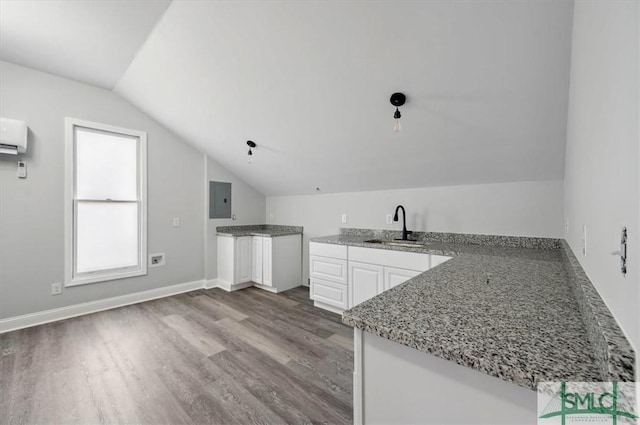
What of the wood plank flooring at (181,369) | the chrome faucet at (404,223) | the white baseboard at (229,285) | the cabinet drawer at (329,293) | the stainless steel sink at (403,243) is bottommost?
the wood plank flooring at (181,369)

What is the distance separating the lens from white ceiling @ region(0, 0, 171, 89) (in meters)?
1.91

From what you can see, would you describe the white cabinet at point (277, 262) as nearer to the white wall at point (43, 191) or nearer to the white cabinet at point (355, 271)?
the white cabinet at point (355, 271)

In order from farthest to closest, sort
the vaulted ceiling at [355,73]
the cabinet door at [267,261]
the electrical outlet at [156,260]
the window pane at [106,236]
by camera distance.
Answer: the cabinet door at [267,261] < the electrical outlet at [156,260] < the window pane at [106,236] < the vaulted ceiling at [355,73]

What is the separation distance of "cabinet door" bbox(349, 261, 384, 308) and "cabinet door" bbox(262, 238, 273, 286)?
4.37 ft

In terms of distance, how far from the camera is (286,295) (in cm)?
369

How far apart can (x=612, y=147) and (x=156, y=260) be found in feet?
13.8

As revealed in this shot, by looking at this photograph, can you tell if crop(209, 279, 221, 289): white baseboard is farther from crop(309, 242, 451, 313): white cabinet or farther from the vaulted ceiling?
the vaulted ceiling

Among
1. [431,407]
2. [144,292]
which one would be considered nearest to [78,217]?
[144,292]

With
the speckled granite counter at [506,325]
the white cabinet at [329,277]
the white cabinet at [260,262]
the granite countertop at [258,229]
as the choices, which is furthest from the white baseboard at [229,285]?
the speckled granite counter at [506,325]

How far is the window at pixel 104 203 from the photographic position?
2.99 meters

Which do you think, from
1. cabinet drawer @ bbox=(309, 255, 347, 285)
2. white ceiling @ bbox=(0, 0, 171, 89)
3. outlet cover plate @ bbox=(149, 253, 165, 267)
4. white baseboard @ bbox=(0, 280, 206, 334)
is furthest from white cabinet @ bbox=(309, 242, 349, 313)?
white ceiling @ bbox=(0, 0, 171, 89)

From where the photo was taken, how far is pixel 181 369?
1965 mm

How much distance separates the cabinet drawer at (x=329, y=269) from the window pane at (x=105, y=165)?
2461 millimetres

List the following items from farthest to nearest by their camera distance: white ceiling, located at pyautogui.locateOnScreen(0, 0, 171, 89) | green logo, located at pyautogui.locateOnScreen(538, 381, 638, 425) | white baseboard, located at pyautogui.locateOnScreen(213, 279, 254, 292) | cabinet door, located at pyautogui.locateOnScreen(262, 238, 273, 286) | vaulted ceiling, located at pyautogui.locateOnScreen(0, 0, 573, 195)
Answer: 1. white baseboard, located at pyautogui.locateOnScreen(213, 279, 254, 292)
2. cabinet door, located at pyautogui.locateOnScreen(262, 238, 273, 286)
3. white ceiling, located at pyautogui.locateOnScreen(0, 0, 171, 89)
4. vaulted ceiling, located at pyautogui.locateOnScreen(0, 0, 573, 195)
5. green logo, located at pyautogui.locateOnScreen(538, 381, 638, 425)
